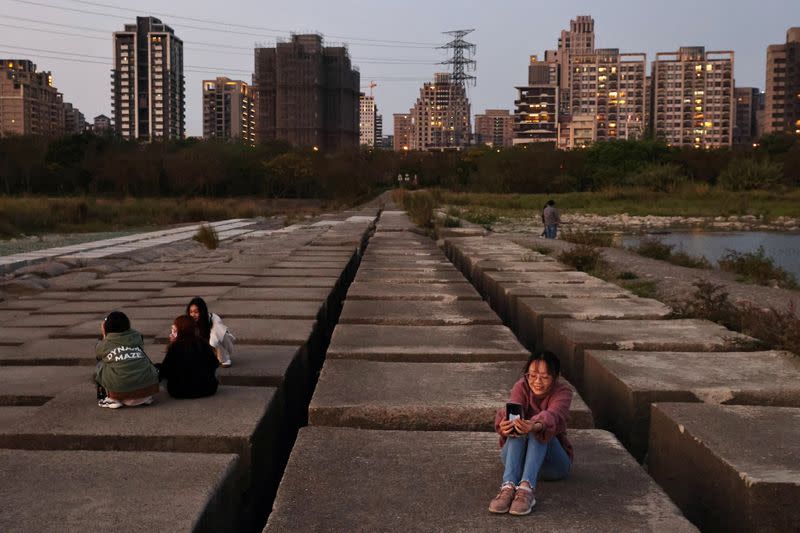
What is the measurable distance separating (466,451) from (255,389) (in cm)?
138

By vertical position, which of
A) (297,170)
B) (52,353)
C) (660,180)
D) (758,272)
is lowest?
(758,272)

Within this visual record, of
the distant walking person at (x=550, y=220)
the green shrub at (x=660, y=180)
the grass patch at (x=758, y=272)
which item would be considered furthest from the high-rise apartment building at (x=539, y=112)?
the grass patch at (x=758, y=272)

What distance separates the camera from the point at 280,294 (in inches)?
327

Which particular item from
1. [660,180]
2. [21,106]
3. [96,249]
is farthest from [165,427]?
[21,106]

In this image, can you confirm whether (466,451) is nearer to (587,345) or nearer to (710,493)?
(710,493)

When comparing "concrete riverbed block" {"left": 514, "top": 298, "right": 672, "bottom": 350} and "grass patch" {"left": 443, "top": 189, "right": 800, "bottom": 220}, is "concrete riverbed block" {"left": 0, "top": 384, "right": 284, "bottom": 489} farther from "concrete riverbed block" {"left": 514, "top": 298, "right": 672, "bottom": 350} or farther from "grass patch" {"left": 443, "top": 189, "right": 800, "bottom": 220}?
"grass patch" {"left": 443, "top": 189, "right": 800, "bottom": 220}

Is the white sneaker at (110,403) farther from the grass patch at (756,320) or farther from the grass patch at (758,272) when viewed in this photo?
the grass patch at (758,272)

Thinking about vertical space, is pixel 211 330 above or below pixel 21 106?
below

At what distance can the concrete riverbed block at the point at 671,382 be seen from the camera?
14.6 feet

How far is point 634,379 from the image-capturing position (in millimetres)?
4691

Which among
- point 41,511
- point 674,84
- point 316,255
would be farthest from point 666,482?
point 674,84

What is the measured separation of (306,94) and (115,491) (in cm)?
13918

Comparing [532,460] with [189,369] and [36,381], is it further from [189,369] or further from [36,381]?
[36,381]

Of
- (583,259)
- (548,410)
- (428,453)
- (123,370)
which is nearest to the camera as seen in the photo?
(548,410)
